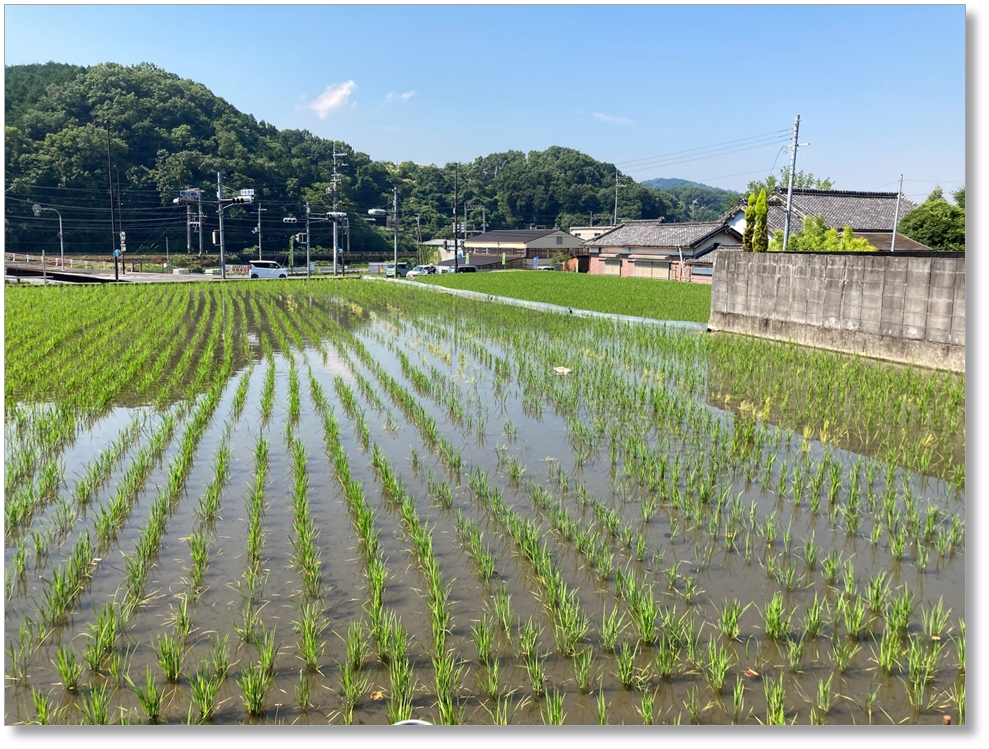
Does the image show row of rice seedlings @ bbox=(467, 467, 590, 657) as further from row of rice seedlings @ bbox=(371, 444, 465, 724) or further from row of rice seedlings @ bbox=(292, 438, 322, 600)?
row of rice seedlings @ bbox=(292, 438, 322, 600)

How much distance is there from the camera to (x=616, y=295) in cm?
2320

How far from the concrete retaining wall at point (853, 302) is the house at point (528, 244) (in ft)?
141

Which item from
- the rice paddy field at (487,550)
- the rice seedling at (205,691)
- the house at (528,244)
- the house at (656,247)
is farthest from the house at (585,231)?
the rice seedling at (205,691)

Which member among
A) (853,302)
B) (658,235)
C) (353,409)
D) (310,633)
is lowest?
(310,633)

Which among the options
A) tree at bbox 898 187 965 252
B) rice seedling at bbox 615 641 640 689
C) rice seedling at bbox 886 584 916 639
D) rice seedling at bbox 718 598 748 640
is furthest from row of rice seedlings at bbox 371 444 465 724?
tree at bbox 898 187 965 252

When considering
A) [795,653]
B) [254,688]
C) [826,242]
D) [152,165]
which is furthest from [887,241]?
[152,165]

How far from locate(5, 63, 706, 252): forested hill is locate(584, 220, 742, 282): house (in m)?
28.3

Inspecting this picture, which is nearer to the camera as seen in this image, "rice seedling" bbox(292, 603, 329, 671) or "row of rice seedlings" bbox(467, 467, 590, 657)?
"rice seedling" bbox(292, 603, 329, 671)

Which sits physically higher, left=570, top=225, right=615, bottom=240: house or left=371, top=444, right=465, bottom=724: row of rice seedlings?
left=570, top=225, right=615, bottom=240: house

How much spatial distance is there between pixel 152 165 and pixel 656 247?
36.6m

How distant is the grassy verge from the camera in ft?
59.9

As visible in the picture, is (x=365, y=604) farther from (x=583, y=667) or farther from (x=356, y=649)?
(x=583, y=667)

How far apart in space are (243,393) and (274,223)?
5365 centimetres

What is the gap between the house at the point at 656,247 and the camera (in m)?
34.2
